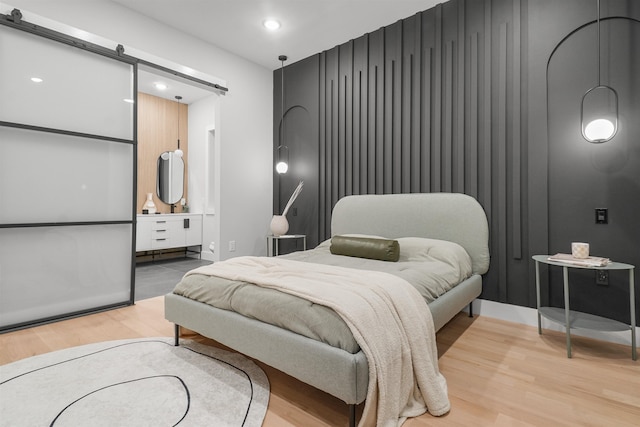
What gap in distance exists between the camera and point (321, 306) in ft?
4.78

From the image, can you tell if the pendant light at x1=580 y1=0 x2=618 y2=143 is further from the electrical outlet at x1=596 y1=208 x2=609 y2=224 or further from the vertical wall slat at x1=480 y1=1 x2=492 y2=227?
the vertical wall slat at x1=480 y1=1 x2=492 y2=227

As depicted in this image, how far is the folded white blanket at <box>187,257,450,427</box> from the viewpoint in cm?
131

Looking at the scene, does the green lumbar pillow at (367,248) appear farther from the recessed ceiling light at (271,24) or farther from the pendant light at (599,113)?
the recessed ceiling light at (271,24)

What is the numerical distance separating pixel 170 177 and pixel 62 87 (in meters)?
3.24

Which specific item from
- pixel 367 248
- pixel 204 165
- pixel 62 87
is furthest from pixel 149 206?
pixel 367 248

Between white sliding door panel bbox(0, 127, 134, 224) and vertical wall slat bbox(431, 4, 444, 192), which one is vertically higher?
vertical wall slat bbox(431, 4, 444, 192)

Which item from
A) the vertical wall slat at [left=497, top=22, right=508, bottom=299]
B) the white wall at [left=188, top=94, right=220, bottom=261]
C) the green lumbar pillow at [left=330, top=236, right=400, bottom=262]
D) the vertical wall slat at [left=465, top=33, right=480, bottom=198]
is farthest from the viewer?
the white wall at [left=188, top=94, right=220, bottom=261]

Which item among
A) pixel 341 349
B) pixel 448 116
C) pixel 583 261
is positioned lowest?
pixel 341 349

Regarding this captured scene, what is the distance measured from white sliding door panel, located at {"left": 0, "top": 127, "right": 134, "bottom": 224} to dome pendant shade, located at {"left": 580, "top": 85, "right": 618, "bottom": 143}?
3867mm

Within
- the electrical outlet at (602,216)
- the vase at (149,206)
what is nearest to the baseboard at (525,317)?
the electrical outlet at (602,216)

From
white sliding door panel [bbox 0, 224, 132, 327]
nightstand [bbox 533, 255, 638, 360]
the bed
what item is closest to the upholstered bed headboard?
the bed

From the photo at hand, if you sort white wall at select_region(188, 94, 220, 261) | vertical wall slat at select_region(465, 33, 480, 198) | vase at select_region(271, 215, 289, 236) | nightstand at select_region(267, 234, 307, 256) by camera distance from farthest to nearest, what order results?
1. white wall at select_region(188, 94, 220, 261)
2. nightstand at select_region(267, 234, 307, 256)
3. vase at select_region(271, 215, 289, 236)
4. vertical wall slat at select_region(465, 33, 480, 198)

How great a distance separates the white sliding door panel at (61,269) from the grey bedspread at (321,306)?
1268 millimetres

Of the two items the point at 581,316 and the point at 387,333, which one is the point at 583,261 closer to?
the point at 581,316
